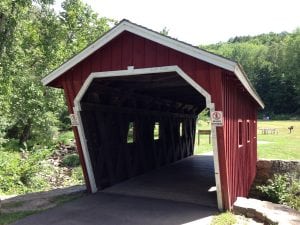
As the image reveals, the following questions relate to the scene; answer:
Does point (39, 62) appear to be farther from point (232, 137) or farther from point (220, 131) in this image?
point (220, 131)

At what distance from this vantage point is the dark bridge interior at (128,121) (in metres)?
9.57

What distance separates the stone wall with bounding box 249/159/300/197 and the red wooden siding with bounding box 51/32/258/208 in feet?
16.4

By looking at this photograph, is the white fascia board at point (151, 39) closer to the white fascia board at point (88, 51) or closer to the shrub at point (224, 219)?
the white fascia board at point (88, 51)

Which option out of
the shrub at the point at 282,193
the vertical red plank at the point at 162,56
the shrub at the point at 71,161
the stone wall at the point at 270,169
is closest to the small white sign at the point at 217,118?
the vertical red plank at the point at 162,56

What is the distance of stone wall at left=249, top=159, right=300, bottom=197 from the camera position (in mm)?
13500

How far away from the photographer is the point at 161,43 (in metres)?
7.46

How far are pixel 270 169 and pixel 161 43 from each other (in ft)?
29.6

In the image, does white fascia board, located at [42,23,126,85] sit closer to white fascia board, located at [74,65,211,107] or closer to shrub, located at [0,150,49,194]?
white fascia board, located at [74,65,211,107]

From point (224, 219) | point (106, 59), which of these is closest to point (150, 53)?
point (106, 59)

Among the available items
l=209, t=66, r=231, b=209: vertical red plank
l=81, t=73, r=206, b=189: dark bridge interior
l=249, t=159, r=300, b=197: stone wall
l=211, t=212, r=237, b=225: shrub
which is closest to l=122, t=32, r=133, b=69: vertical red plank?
l=81, t=73, r=206, b=189: dark bridge interior

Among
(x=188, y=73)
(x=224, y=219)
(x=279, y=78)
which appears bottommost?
(x=224, y=219)

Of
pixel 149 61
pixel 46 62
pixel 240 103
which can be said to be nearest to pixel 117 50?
pixel 149 61

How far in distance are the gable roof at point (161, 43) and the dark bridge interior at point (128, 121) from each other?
3.17 ft

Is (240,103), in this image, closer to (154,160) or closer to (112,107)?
(112,107)
